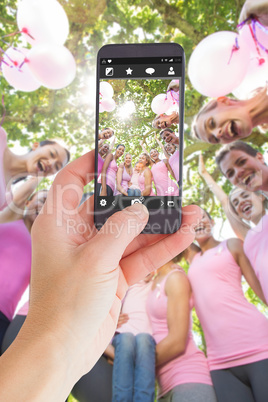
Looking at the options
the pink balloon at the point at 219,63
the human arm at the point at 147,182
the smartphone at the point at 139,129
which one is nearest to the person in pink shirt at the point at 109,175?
the smartphone at the point at 139,129

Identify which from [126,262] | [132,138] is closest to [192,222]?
[126,262]

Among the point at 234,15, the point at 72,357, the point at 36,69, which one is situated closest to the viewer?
the point at 72,357

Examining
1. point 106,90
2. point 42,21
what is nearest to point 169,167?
point 106,90

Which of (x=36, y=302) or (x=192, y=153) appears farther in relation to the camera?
(x=192, y=153)

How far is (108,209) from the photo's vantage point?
122 cm

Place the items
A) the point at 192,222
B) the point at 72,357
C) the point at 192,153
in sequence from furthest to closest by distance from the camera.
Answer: the point at 192,153 < the point at 192,222 < the point at 72,357

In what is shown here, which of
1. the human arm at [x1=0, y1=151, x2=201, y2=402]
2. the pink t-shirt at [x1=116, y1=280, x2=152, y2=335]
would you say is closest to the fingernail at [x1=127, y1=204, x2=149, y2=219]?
the human arm at [x1=0, y1=151, x2=201, y2=402]

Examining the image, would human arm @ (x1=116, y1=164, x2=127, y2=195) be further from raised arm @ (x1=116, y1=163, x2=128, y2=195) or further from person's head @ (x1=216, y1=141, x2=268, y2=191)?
person's head @ (x1=216, y1=141, x2=268, y2=191)

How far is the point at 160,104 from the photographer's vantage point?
1222mm

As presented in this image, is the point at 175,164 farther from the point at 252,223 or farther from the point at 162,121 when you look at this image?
the point at 252,223

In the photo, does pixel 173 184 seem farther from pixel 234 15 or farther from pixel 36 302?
pixel 234 15

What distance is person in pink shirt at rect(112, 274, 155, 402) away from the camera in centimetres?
211

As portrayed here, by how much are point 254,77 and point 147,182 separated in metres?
1.40

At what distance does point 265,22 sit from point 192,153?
5.13 feet
